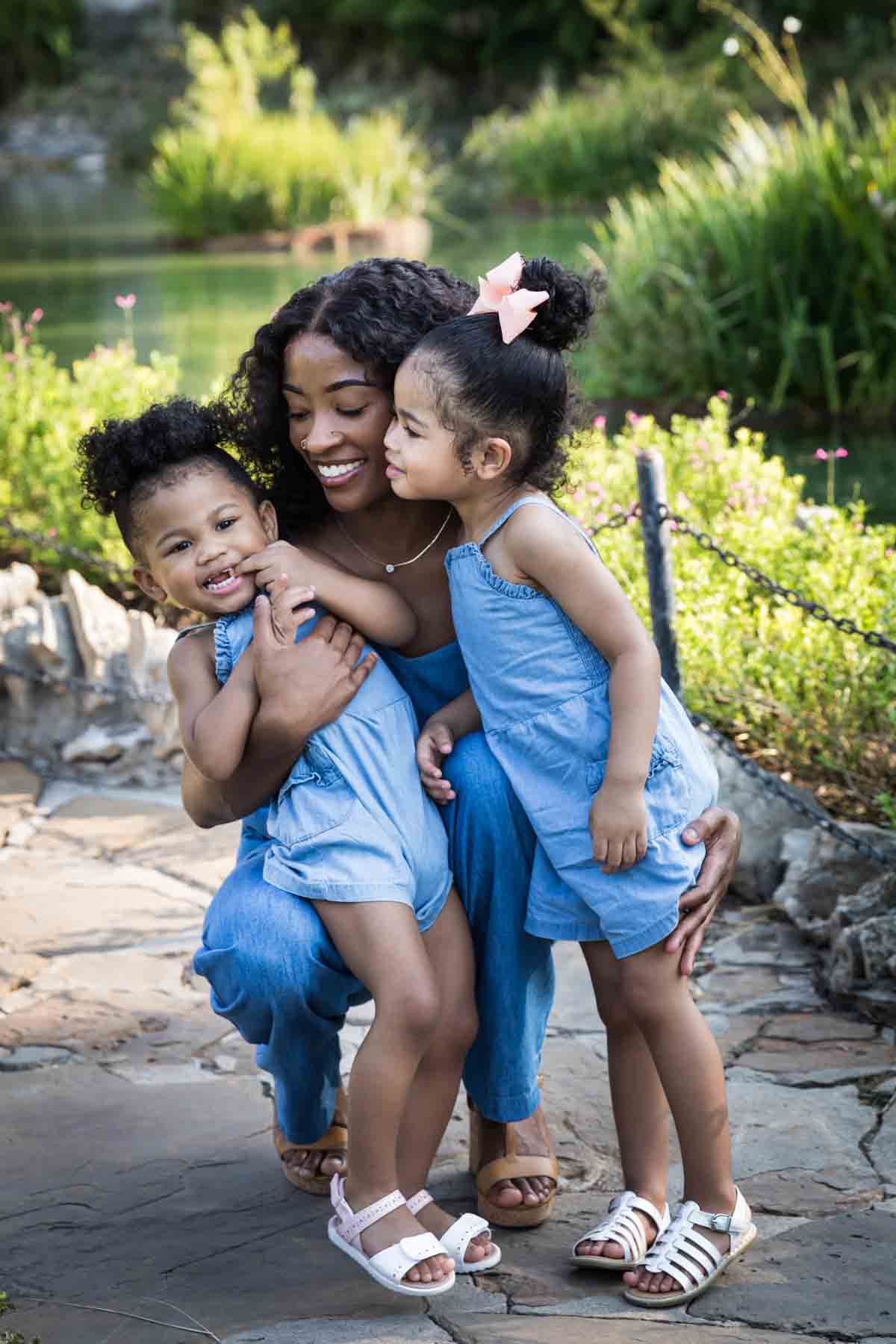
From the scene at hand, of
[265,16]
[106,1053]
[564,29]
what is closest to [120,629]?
[106,1053]

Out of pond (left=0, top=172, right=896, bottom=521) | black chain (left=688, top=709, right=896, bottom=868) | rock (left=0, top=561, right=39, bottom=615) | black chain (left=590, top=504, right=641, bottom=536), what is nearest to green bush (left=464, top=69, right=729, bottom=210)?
pond (left=0, top=172, right=896, bottom=521)

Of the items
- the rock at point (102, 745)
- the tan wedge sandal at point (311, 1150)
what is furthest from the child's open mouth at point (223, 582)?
the rock at point (102, 745)

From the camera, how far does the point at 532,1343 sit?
180cm

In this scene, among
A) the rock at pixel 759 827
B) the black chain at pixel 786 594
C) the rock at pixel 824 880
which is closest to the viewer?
the black chain at pixel 786 594

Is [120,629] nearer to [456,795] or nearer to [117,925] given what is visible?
[117,925]

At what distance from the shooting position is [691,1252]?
1970 mm

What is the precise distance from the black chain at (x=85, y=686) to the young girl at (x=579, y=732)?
212 centimetres

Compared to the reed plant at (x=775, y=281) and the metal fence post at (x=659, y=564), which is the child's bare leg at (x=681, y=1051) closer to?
the metal fence post at (x=659, y=564)

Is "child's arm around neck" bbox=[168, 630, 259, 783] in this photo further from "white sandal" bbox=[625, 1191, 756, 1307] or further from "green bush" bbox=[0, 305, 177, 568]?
"green bush" bbox=[0, 305, 177, 568]

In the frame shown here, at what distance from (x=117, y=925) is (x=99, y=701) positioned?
3.84ft

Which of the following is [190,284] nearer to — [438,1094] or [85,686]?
[85,686]

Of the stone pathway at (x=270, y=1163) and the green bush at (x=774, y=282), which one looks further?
the green bush at (x=774, y=282)

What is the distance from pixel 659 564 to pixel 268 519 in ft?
4.11

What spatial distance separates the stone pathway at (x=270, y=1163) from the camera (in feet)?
6.22
